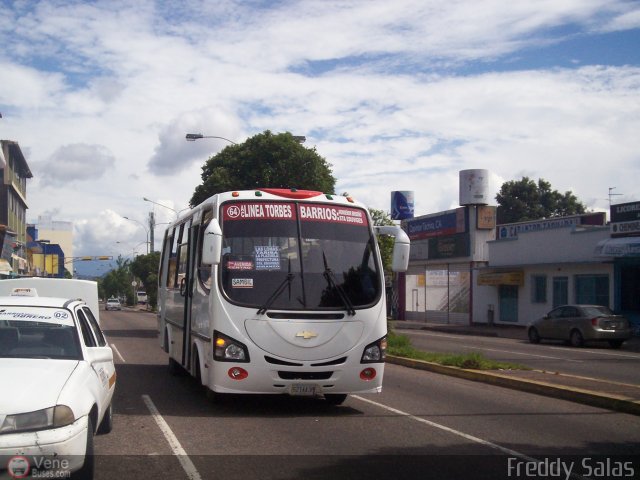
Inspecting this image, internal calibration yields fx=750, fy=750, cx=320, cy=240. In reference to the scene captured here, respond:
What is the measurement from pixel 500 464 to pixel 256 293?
4.09 metres

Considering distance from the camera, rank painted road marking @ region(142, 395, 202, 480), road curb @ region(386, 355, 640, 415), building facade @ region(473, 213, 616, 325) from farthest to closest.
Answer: building facade @ region(473, 213, 616, 325)
road curb @ region(386, 355, 640, 415)
painted road marking @ region(142, 395, 202, 480)

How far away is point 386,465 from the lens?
749 cm

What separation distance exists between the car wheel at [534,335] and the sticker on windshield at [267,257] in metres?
20.2

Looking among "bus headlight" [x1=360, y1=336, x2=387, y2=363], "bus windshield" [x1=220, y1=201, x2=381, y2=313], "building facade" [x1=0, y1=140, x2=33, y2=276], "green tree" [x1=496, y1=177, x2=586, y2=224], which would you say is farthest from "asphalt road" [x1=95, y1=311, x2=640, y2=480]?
"green tree" [x1=496, y1=177, x2=586, y2=224]

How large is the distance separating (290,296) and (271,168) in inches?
667

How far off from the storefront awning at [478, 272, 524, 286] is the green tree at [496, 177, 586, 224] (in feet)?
98.9

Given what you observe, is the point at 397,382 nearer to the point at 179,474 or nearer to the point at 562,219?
the point at 179,474

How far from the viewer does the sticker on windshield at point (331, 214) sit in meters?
11.0

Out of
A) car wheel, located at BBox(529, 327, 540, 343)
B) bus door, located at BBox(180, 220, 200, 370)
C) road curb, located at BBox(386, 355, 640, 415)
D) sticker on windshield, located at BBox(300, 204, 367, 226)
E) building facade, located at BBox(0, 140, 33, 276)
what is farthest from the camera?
building facade, located at BBox(0, 140, 33, 276)

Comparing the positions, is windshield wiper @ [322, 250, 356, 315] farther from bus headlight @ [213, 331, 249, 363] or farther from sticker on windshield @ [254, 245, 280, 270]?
bus headlight @ [213, 331, 249, 363]

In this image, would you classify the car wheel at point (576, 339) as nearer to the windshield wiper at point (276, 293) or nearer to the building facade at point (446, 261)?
the building facade at point (446, 261)

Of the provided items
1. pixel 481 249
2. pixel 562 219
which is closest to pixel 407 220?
pixel 481 249

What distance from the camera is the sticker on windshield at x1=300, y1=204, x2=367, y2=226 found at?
11.0 metres

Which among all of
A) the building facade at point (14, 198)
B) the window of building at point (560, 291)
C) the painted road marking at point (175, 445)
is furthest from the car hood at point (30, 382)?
the building facade at point (14, 198)
